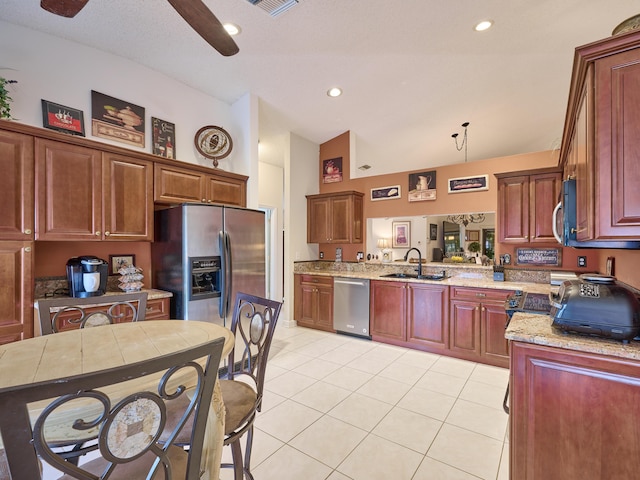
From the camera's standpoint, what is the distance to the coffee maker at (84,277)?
238 centimetres

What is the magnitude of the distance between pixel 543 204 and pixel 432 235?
13.3 ft

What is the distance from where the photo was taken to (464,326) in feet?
11.1

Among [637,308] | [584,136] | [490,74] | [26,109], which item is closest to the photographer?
[637,308]

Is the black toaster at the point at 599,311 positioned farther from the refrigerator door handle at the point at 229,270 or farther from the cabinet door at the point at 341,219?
the cabinet door at the point at 341,219

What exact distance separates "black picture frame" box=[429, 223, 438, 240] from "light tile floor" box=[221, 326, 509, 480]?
4.24 metres

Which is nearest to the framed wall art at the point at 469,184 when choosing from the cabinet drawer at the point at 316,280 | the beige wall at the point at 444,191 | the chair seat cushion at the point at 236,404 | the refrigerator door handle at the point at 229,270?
the beige wall at the point at 444,191

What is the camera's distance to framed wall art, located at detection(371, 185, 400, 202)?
453cm

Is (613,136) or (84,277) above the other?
(613,136)

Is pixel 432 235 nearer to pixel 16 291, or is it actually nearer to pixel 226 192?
pixel 226 192

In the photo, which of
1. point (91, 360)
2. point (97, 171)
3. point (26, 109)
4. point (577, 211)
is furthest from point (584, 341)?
point (26, 109)

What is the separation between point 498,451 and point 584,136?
78.2 inches

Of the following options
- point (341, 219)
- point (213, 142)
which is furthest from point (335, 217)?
point (213, 142)

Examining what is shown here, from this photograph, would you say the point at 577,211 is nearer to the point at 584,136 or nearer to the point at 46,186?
the point at 584,136

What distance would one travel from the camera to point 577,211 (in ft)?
5.80
